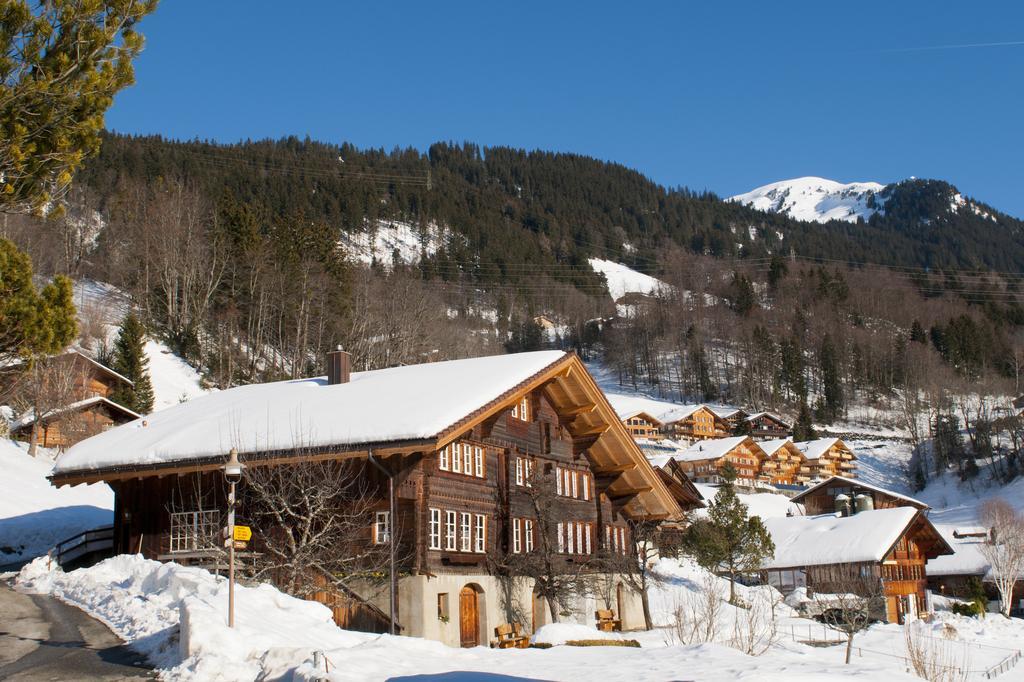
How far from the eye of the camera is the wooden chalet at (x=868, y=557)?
5294cm

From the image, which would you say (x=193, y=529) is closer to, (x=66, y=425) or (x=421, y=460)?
(x=421, y=460)

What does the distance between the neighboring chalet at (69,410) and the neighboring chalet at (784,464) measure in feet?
238

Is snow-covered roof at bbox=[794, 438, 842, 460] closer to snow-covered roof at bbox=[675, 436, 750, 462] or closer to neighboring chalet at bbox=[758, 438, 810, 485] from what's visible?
neighboring chalet at bbox=[758, 438, 810, 485]

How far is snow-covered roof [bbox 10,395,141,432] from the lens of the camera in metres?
48.1

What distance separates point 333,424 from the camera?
26.7 metres

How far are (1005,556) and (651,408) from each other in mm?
65221

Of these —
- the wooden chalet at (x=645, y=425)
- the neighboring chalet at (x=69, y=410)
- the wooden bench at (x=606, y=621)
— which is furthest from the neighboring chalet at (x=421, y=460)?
the wooden chalet at (x=645, y=425)

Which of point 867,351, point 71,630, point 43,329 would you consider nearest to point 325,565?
point 71,630

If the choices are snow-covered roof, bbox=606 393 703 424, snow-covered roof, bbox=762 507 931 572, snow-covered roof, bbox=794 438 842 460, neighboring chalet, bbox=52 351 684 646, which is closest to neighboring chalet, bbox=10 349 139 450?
neighboring chalet, bbox=52 351 684 646

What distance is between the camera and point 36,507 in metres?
38.2

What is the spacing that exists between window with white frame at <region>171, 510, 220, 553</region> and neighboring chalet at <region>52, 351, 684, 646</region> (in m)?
0.06

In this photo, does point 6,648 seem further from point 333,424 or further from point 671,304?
point 671,304

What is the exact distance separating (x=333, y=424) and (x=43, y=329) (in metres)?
11.0

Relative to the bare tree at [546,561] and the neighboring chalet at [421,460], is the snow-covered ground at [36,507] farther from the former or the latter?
the bare tree at [546,561]
